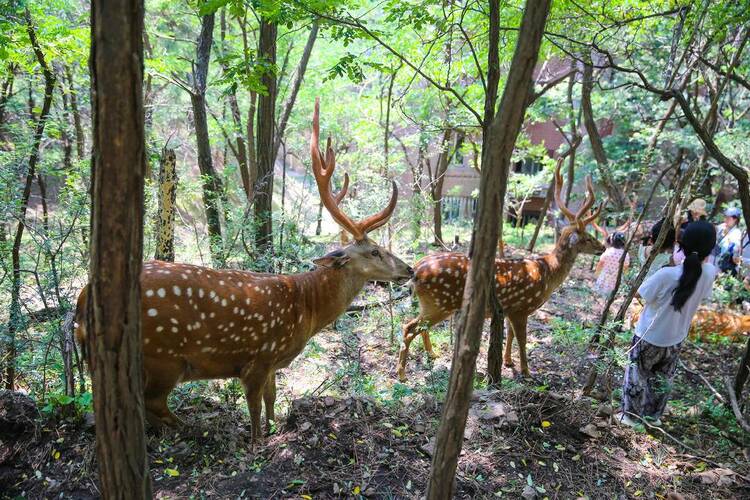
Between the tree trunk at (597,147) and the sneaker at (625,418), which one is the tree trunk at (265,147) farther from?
the tree trunk at (597,147)

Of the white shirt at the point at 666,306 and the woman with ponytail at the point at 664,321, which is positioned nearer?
the woman with ponytail at the point at 664,321

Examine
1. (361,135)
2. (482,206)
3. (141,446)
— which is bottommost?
(141,446)

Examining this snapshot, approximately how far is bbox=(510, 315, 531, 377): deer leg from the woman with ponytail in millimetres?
1498

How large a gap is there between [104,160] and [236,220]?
15.6 feet

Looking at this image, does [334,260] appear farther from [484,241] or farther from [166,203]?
[484,241]

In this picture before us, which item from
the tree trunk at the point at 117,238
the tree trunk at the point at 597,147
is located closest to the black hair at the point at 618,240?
the tree trunk at the point at 597,147

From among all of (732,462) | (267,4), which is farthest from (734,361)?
(267,4)

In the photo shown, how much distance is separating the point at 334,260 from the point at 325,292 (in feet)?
1.07

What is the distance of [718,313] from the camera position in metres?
7.36

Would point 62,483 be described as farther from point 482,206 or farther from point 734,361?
point 734,361

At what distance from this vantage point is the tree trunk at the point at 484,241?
175cm

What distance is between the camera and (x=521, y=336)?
250 inches

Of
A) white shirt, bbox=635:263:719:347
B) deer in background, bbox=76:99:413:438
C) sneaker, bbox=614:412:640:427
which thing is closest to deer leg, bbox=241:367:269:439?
deer in background, bbox=76:99:413:438

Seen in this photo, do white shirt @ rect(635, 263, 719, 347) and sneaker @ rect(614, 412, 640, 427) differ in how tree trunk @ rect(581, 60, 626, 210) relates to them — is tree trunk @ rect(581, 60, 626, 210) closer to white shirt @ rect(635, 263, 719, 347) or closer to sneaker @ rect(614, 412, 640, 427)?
white shirt @ rect(635, 263, 719, 347)
